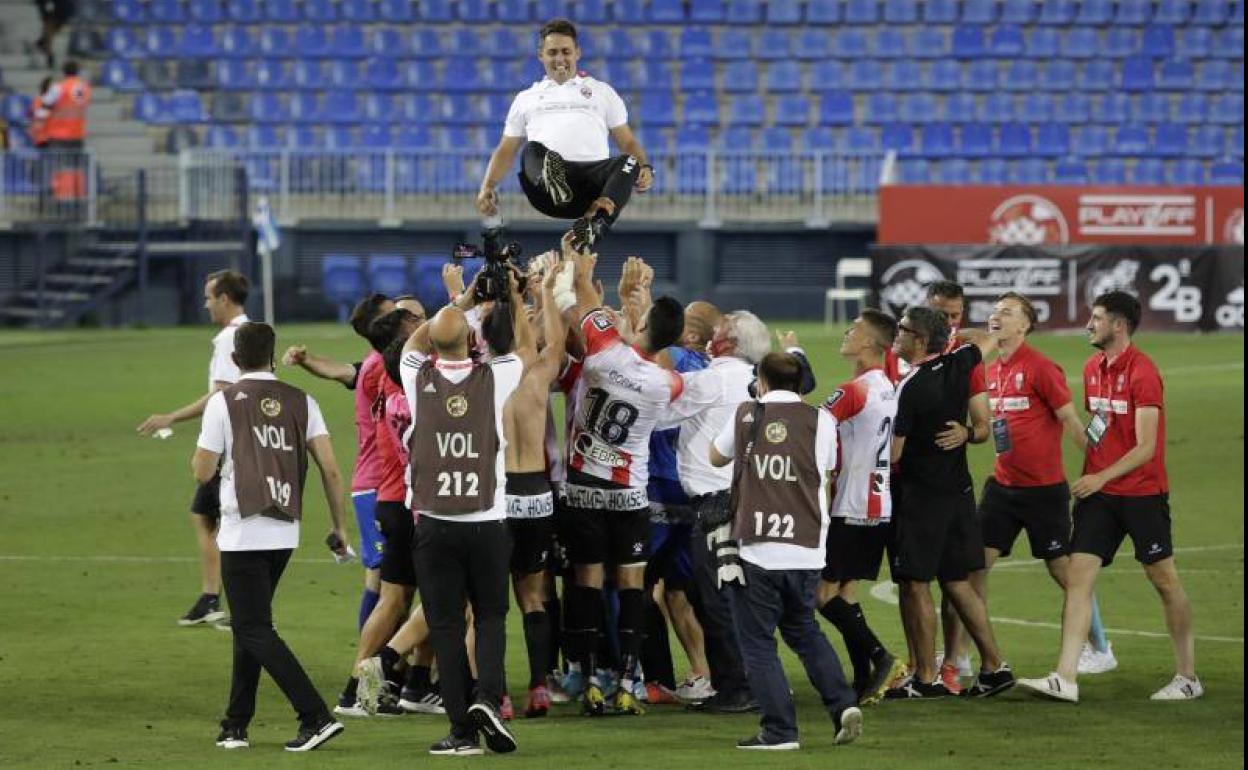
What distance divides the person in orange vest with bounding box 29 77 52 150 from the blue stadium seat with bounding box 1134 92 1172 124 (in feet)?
60.0

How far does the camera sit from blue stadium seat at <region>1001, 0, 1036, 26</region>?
131ft

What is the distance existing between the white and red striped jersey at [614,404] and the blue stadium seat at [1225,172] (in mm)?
28472

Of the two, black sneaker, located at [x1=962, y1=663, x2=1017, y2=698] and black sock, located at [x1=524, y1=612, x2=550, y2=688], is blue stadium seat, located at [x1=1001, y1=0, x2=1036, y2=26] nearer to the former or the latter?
black sneaker, located at [x1=962, y1=663, x2=1017, y2=698]

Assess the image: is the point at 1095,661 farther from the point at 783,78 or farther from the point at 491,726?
the point at 783,78

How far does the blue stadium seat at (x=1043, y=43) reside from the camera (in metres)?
39.4

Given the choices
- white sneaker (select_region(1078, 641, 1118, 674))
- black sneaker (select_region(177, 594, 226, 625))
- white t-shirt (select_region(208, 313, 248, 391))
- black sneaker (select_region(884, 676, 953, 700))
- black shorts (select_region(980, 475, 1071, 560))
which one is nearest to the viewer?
black sneaker (select_region(884, 676, 953, 700))

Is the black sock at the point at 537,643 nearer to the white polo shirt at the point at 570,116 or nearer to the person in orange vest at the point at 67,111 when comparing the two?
the white polo shirt at the point at 570,116

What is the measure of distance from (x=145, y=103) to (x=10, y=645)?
26.3 m

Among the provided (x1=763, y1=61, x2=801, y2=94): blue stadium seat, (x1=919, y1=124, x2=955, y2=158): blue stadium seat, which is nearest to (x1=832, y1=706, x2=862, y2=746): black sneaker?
(x1=919, y1=124, x2=955, y2=158): blue stadium seat

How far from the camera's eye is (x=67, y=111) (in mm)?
34125

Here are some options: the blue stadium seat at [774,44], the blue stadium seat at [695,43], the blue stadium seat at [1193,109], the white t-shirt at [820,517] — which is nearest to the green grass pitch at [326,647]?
the white t-shirt at [820,517]

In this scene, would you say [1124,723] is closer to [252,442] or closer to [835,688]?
[835,688]

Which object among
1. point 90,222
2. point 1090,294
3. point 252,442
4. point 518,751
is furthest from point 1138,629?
point 90,222

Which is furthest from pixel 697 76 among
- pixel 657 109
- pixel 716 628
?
pixel 716 628
